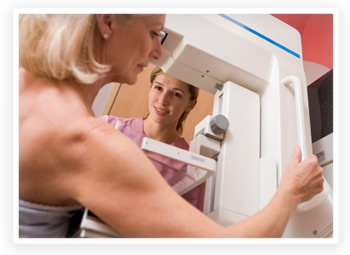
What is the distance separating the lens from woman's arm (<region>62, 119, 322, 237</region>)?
691 millimetres

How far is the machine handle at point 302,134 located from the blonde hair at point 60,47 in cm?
56

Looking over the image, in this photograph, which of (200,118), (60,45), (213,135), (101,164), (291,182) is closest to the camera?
(101,164)

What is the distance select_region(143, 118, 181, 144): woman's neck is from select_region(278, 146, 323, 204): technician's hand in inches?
13.2

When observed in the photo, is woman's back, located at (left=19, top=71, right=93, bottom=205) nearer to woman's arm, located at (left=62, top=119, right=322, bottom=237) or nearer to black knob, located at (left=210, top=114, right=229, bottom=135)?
woman's arm, located at (left=62, top=119, right=322, bottom=237)

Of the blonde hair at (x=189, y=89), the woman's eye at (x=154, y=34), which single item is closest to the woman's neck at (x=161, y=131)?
the blonde hair at (x=189, y=89)

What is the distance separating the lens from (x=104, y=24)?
2.91 feet

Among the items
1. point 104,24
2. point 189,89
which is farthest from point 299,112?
point 104,24

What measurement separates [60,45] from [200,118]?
0.51 m

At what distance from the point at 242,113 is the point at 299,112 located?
0.16m

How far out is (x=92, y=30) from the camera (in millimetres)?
862

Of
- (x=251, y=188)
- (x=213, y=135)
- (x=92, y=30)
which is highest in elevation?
(x=92, y=30)

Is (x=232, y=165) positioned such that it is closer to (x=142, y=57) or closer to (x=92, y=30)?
(x=142, y=57)

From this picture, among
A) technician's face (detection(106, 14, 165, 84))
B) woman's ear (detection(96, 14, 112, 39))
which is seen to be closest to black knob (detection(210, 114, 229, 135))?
technician's face (detection(106, 14, 165, 84))
